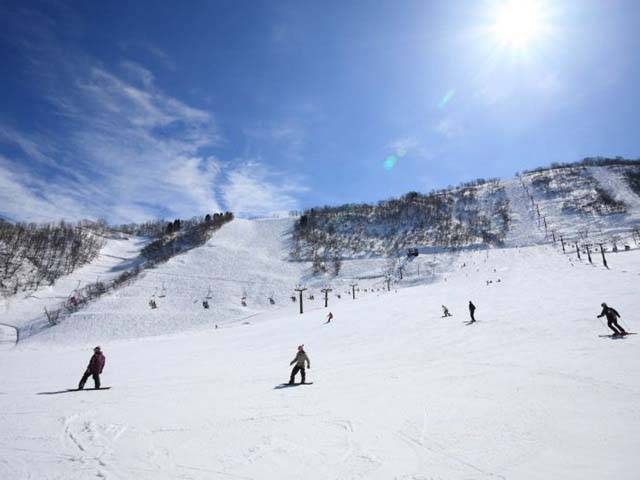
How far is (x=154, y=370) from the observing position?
18.3 meters

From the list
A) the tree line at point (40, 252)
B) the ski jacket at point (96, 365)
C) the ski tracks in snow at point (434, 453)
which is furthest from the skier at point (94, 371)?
Result: the tree line at point (40, 252)

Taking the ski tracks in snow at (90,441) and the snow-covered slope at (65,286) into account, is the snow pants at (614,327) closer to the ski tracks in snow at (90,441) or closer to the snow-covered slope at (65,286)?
the ski tracks in snow at (90,441)

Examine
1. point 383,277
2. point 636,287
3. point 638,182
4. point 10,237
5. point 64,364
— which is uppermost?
point 638,182

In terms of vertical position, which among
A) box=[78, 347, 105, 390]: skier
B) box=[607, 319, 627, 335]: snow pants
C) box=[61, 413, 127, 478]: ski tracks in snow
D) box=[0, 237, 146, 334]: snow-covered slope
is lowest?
box=[61, 413, 127, 478]: ski tracks in snow

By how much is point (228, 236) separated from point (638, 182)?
143 m

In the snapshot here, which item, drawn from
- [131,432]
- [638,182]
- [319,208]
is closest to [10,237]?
[319,208]

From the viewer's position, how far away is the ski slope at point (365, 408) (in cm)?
637

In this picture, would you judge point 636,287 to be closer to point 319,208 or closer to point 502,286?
point 502,286

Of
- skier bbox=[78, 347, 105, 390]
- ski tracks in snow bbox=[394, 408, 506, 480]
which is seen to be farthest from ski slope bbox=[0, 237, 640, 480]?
skier bbox=[78, 347, 105, 390]

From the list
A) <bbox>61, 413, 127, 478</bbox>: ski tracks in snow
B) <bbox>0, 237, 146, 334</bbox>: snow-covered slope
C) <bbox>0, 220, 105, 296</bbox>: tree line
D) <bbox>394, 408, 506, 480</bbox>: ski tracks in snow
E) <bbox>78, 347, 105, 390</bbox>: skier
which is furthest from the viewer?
<bbox>0, 220, 105, 296</bbox>: tree line

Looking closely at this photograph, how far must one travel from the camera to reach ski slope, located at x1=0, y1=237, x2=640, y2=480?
637 cm

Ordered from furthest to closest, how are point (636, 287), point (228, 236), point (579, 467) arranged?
1. point (228, 236)
2. point (636, 287)
3. point (579, 467)

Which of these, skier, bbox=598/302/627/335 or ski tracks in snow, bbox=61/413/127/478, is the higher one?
skier, bbox=598/302/627/335

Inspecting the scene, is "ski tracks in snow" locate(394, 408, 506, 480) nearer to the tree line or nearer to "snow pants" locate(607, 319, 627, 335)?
"snow pants" locate(607, 319, 627, 335)
